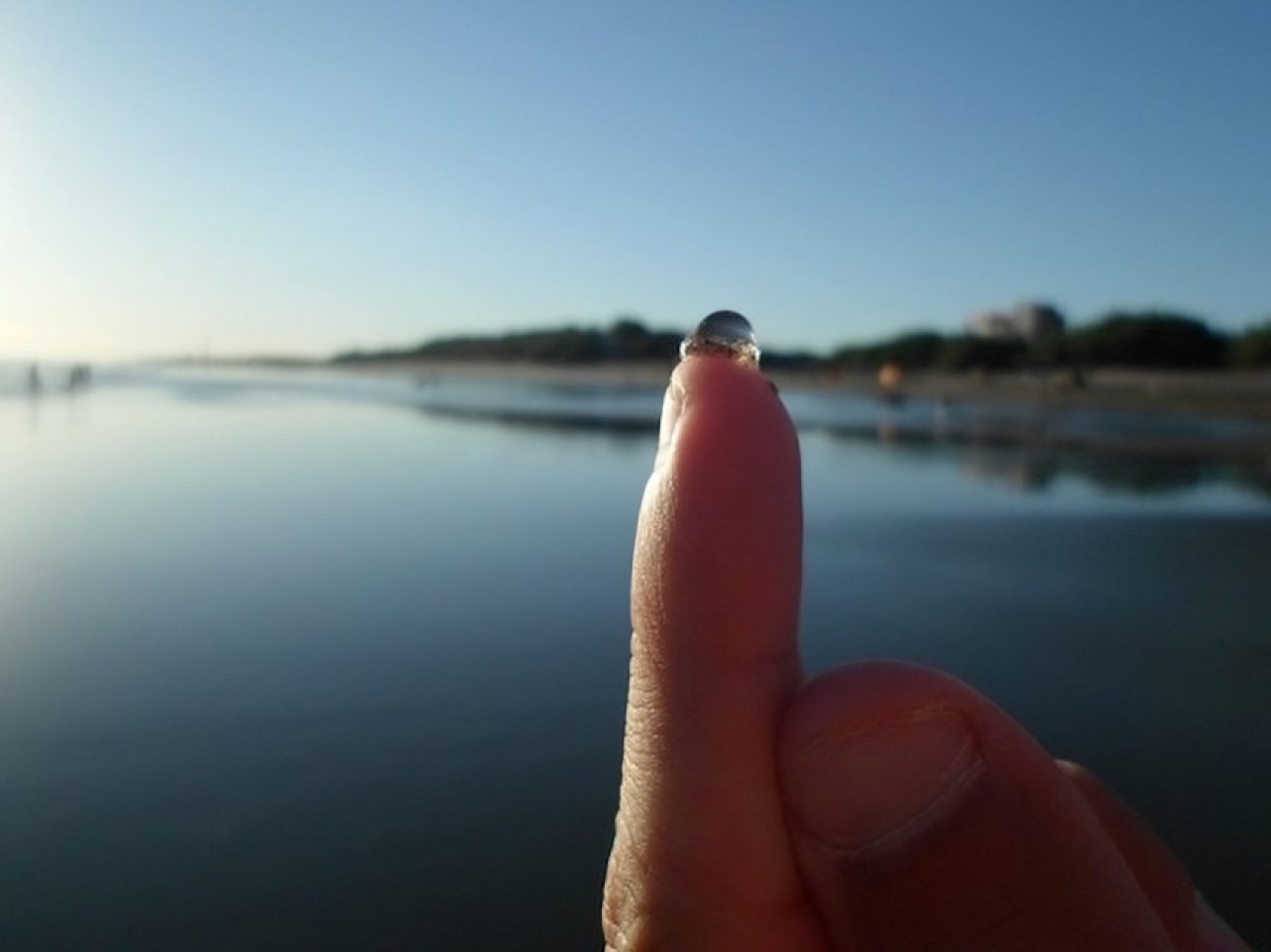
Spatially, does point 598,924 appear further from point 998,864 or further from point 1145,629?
point 1145,629

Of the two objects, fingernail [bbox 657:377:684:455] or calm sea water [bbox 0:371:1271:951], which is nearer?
fingernail [bbox 657:377:684:455]

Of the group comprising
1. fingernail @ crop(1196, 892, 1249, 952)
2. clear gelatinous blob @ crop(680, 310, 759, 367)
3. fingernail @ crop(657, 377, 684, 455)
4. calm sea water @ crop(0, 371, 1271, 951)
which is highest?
clear gelatinous blob @ crop(680, 310, 759, 367)

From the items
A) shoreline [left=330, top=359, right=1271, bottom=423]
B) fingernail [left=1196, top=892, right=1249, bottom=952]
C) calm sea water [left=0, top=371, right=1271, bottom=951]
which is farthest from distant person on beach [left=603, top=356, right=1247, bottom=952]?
shoreline [left=330, top=359, right=1271, bottom=423]

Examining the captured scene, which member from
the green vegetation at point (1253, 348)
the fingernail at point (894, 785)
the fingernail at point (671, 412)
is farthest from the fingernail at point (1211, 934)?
the green vegetation at point (1253, 348)

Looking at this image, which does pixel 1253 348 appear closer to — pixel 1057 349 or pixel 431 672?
pixel 1057 349

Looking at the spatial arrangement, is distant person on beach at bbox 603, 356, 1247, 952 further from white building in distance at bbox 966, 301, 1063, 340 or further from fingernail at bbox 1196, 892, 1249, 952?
white building in distance at bbox 966, 301, 1063, 340

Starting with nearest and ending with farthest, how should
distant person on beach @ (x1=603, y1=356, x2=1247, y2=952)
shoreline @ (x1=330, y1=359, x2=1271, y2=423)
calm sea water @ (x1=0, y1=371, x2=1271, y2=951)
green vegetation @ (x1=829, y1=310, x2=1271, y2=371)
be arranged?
distant person on beach @ (x1=603, y1=356, x2=1247, y2=952), calm sea water @ (x1=0, y1=371, x2=1271, y2=951), shoreline @ (x1=330, y1=359, x2=1271, y2=423), green vegetation @ (x1=829, y1=310, x2=1271, y2=371)

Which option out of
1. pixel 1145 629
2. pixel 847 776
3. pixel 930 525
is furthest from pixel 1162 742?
pixel 930 525

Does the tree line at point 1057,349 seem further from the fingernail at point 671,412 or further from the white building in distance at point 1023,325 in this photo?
the fingernail at point 671,412
